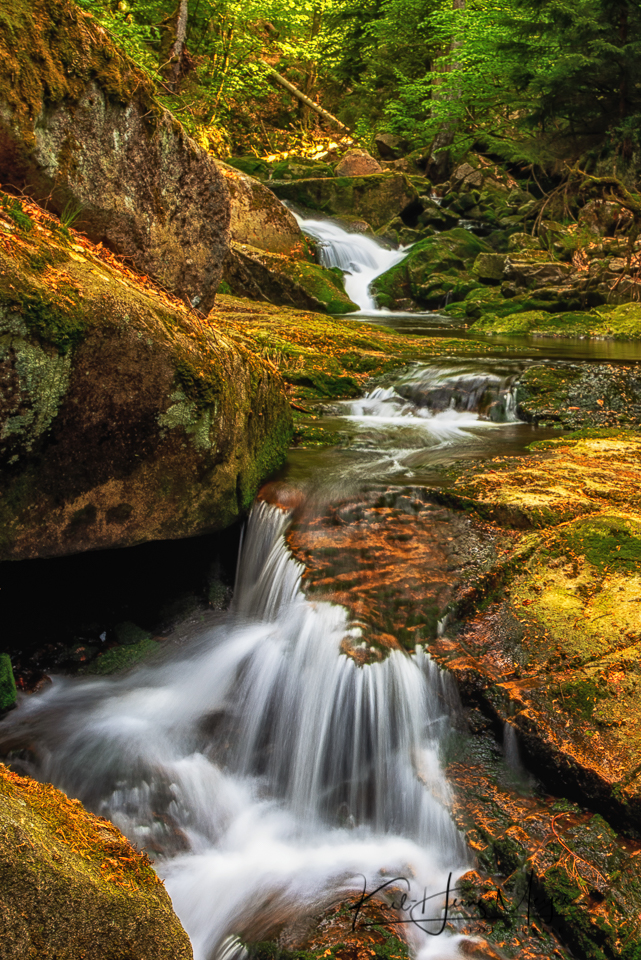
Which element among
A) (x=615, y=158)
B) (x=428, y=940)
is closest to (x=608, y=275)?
(x=615, y=158)

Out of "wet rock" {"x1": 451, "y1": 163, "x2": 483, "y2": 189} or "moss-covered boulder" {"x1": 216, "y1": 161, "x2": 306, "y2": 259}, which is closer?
"moss-covered boulder" {"x1": 216, "y1": 161, "x2": 306, "y2": 259}

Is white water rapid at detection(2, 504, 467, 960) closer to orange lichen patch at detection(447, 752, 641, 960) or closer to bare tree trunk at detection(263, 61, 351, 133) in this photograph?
orange lichen patch at detection(447, 752, 641, 960)

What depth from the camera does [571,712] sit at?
304 cm

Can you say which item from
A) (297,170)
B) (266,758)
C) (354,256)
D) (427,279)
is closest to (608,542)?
(266,758)

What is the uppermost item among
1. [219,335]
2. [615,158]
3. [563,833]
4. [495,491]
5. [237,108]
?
[237,108]

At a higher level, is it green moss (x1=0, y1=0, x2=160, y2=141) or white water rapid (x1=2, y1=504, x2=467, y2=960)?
green moss (x1=0, y1=0, x2=160, y2=141)

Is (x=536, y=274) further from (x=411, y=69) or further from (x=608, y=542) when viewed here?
(x=411, y=69)

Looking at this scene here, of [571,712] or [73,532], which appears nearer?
[571,712]

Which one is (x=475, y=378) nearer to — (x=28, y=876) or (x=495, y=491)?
(x=495, y=491)

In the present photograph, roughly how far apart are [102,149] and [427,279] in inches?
517

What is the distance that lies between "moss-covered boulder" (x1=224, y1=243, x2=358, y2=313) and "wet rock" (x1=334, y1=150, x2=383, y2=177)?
1053 cm

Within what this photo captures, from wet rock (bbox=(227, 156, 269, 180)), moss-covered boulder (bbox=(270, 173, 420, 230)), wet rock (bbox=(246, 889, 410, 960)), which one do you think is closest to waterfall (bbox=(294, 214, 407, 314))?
moss-covered boulder (bbox=(270, 173, 420, 230))

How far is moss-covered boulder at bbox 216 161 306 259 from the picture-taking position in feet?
44.4

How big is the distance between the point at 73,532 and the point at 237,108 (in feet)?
80.0
